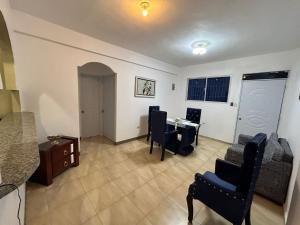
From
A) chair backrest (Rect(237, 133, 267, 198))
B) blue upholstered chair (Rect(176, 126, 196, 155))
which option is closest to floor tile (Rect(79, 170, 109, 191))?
blue upholstered chair (Rect(176, 126, 196, 155))

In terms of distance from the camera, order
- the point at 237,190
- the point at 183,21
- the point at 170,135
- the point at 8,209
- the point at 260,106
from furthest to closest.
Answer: the point at 260,106, the point at 170,135, the point at 183,21, the point at 237,190, the point at 8,209

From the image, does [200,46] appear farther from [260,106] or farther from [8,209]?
[8,209]

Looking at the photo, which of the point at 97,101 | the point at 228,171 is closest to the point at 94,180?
the point at 228,171

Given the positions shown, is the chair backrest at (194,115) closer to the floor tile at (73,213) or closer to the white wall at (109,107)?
the white wall at (109,107)

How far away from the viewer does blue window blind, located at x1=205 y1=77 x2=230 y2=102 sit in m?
4.12

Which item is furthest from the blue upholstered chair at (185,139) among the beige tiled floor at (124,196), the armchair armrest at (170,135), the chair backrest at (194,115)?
the chair backrest at (194,115)

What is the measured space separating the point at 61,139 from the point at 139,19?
8.08 ft

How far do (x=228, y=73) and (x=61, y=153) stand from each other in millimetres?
4652

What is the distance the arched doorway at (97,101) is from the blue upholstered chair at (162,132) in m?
1.24

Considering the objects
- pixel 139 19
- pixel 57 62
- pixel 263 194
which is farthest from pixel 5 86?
pixel 263 194

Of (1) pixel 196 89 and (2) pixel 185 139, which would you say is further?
(1) pixel 196 89

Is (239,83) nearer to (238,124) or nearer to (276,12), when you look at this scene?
(238,124)

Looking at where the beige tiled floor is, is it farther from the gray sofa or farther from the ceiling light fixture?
the ceiling light fixture

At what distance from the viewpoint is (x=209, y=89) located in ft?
14.8
